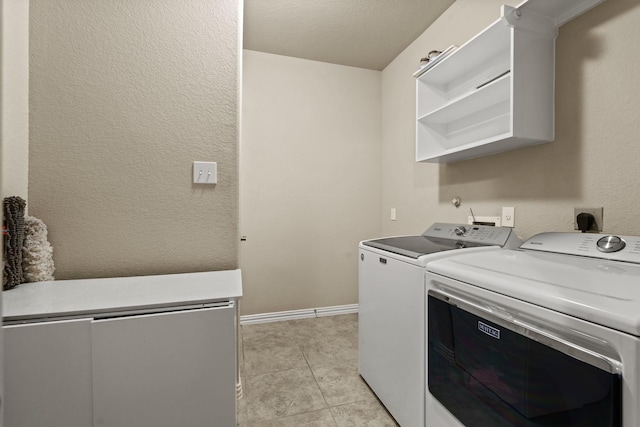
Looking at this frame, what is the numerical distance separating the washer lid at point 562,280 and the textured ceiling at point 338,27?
1851 mm

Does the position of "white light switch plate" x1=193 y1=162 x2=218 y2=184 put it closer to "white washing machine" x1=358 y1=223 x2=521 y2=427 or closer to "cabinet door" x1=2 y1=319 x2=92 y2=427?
"cabinet door" x1=2 y1=319 x2=92 y2=427

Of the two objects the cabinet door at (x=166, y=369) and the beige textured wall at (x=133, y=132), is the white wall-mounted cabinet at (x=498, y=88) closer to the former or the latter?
the beige textured wall at (x=133, y=132)

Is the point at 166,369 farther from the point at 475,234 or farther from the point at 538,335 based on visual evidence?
the point at 475,234

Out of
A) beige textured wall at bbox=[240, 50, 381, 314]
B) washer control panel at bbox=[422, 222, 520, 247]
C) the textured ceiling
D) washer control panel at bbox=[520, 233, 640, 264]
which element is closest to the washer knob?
washer control panel at bbox=[520, 233, 640, 264]

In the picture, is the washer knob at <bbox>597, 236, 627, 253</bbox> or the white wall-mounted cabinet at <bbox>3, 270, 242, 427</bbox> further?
the washer knob at <bbox>597, 236, 627, 253</bbox>

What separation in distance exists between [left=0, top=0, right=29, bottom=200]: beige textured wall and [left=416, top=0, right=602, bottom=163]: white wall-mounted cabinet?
2.07 metres

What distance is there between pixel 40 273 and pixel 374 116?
2817mm

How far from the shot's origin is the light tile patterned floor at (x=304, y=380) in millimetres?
1669

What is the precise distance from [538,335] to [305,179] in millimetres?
2343

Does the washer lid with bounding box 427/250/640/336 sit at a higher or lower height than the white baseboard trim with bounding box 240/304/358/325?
higher

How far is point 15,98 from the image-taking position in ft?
4.37

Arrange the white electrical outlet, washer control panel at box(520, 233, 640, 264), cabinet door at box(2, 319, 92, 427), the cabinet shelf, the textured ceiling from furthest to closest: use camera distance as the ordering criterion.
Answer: the textured ceiling < the white electrical outlet < the cabinet shelf < washer control panel at box(520, 233, 640, 264) < cabinet door at box(2, 319, 92, 427)

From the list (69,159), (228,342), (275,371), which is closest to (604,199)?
(228,342)

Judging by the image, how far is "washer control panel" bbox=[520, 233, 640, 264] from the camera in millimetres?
1148
